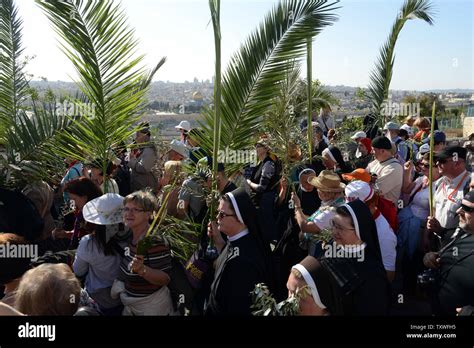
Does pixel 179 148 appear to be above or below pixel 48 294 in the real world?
above

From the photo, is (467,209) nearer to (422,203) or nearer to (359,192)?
(359,192)

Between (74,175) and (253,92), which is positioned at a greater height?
(253,92)

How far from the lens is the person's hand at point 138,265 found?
3.29 meters

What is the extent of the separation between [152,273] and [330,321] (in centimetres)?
133

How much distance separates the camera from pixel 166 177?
5.61 meters

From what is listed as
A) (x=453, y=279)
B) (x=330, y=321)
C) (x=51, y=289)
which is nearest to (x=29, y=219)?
(x=51, y=289)

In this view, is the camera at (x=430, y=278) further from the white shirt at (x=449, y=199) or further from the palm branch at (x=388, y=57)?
the palm branch at (x=388, y=57)

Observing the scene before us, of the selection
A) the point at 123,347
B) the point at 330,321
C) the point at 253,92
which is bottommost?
the point at 123,347

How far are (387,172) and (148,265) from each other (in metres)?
3.51

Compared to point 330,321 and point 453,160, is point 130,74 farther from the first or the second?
point 453,160

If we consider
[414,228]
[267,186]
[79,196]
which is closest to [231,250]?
[79,196]

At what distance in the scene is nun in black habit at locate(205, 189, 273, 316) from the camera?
3242 mm

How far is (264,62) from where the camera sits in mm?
4242

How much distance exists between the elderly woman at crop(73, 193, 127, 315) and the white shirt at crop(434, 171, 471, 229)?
3.12 metres
